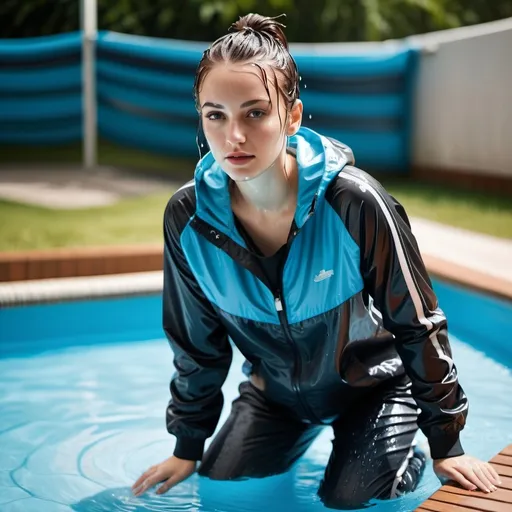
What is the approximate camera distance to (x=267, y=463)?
2.66m

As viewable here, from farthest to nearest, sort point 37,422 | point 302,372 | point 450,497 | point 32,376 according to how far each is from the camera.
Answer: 1. point 32,376
2. point 37,422
3. point 302,372
4. point 450,497

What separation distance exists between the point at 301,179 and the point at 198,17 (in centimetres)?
1174

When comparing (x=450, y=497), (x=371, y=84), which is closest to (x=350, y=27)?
(x=371, y=84)

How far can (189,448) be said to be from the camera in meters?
2.55

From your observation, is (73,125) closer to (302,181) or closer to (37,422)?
(37,422)

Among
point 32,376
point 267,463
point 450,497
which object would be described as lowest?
point 32,376

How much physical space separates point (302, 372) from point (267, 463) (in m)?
0.38

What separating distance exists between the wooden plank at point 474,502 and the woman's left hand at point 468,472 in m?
0.05

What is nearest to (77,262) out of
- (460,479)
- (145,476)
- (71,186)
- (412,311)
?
(145,476)

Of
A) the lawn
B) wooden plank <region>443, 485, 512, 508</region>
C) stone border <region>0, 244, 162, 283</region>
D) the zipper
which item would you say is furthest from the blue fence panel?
wooden plank <region>443, 485, 512, 508</region>

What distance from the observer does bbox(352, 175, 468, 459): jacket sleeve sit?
83.9 inches

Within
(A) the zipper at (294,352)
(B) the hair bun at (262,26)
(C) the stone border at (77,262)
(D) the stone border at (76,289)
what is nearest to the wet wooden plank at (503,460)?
(A) the zipper at (294,352)

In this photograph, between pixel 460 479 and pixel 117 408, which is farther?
pixel 117 408

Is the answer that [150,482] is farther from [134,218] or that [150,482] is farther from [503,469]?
[134,218]
